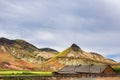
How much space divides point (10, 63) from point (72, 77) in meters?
124

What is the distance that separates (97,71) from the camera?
110m

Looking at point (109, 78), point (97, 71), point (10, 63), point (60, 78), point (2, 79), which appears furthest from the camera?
point (10, 63)

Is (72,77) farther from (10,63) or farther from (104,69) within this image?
(10,63)

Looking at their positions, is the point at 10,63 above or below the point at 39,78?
above

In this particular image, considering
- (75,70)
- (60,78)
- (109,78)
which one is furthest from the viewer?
(75,70)

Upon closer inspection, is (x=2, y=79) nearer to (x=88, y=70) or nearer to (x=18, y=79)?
(x=18, y=79)

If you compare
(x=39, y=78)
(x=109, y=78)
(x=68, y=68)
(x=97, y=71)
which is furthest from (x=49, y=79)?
(x=68, y=68)

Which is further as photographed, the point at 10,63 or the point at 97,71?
the point at 10,63

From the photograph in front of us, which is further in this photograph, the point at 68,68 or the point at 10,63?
the point at 10,63

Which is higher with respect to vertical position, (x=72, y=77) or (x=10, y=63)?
(x=10, y=63)

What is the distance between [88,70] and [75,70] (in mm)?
5783

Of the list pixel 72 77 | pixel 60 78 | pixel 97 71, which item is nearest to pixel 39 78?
pixel 60 78

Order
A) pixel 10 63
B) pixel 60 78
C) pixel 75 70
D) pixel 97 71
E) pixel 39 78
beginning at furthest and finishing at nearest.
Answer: pixel 10 63 → pixel 75 70 → pixel 97 71 → pixel 60 78 → pixel 39 78

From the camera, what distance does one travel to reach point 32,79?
6425cm
